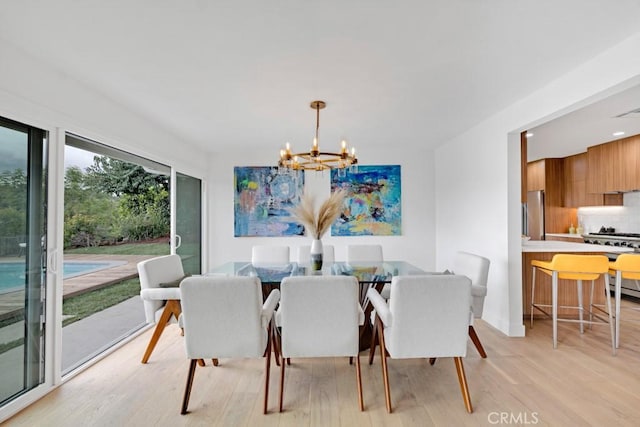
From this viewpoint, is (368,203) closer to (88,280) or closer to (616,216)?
(88,280)

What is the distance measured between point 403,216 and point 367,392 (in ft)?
11.1

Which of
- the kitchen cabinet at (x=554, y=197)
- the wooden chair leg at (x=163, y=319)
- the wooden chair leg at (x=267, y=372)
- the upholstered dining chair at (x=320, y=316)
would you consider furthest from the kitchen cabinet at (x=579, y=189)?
the wooden chair leg at (x=163, y=319)

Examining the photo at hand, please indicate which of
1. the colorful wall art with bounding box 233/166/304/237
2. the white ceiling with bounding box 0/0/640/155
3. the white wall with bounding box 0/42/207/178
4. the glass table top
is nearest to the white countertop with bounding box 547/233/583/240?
the white ceiling with bounding box 0/0/640/155

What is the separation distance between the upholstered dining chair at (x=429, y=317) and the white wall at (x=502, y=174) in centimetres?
166

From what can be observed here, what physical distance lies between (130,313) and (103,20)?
10.0 feet

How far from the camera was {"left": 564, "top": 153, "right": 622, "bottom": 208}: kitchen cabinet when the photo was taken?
5.35 meters

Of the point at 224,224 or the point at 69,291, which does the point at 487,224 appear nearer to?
the point at 224,224

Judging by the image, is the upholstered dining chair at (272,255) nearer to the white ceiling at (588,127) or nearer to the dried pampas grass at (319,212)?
the dried pampas grass at (319,212)

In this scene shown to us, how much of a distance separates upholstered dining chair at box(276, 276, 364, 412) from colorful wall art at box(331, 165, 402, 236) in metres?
3.13

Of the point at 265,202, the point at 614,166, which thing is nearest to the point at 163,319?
the point at 265,202

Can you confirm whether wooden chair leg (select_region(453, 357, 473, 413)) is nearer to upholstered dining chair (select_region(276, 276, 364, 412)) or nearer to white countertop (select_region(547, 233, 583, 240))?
upholstered dining chair (select_region(276, 276, 364, 412))

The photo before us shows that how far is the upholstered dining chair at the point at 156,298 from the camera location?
265 centimetres

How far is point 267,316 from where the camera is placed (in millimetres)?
2166

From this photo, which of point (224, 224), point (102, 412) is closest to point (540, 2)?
point (102, 412)
